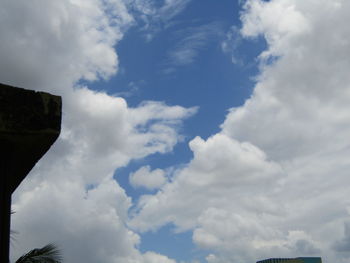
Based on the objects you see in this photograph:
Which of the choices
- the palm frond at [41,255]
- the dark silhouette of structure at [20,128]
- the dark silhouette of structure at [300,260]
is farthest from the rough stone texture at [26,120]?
the dark silhouette of structure at [300,260]

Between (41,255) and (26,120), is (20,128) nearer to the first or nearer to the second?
(26,120)

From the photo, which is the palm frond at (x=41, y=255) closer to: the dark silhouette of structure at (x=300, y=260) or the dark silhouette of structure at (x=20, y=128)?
the dark silhouette of structure at (x=20, y=128)

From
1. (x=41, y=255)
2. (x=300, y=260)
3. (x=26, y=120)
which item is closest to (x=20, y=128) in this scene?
(x=26, y=120)

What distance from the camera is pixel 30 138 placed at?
9.97 ft

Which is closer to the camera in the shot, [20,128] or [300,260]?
[20,128]

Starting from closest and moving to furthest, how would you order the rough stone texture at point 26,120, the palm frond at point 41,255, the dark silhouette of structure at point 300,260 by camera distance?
the rough stone texture at point 26,120
the palm frond at point 41,255
the dark silhouette of structure at point 300,260

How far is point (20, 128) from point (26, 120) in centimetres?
7

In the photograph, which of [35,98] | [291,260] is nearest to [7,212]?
[35,98]

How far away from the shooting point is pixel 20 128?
2.94 m

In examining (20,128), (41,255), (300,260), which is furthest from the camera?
(300,260)

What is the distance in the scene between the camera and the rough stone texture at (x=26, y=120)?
293 cm

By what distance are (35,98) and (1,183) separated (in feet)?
2.16

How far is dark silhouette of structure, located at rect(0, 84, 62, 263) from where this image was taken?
2937mm

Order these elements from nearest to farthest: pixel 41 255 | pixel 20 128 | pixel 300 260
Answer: pixel 20 128 < pixel 41 255 < pixel 300 260
